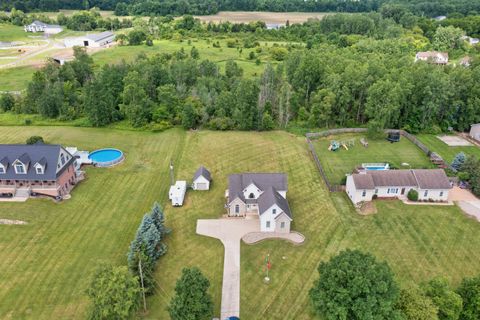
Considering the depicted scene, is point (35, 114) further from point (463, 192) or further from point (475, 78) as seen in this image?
point (475, 78)

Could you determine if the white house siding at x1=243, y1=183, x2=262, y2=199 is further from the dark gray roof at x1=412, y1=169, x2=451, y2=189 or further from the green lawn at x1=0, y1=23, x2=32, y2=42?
the green lawn at x1=0, y1=23, x2=32, y2=42

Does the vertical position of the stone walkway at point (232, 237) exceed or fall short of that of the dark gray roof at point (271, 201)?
it falls short

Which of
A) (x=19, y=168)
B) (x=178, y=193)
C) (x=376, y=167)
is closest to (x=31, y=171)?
(x=19, y=168)

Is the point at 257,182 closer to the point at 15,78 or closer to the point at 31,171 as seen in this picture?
the point at 31,171

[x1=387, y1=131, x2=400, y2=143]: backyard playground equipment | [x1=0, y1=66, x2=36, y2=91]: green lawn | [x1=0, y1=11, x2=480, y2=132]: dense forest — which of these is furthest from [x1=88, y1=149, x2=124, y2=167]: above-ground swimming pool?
[x1=387, y1=131, x2=400, y2=143]: backyard playground equipment

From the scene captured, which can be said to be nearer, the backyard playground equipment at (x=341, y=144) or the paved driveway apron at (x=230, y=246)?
the paved driveway apron at (x=230, y=246)

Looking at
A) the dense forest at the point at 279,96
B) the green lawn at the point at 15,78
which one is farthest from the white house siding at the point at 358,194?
the green lawn at the point at 15,78

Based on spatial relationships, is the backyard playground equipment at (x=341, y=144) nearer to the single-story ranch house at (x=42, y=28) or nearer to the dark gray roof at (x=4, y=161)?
the dark gray roof at (x=4, y=161)

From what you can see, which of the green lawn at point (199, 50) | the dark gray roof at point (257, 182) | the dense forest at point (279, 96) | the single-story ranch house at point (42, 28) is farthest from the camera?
the single-story ranch house at point (42, 28)
